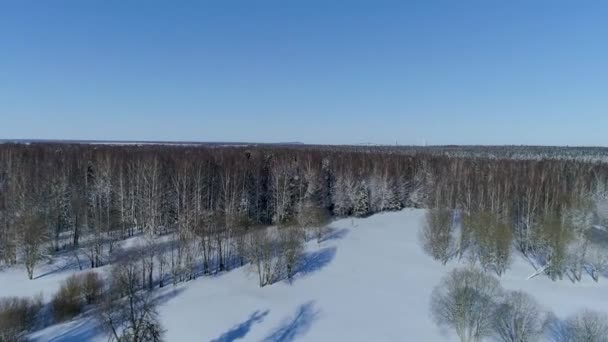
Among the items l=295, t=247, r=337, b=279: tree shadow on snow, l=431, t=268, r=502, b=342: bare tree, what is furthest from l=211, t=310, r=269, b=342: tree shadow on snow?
l=431, t=268, r=502, b=342: bare tree

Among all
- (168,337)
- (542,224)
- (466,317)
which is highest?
(542,224)

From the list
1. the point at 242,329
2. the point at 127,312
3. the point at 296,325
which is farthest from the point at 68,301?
the point at 296,325

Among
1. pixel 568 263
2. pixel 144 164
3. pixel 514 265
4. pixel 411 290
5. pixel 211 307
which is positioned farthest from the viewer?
pixel 144 164

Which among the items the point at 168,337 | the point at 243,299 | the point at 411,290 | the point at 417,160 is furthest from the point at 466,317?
the point at 417,160

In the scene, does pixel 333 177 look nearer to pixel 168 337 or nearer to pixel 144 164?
pixel 144 164

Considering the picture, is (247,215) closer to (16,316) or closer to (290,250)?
(290,250)

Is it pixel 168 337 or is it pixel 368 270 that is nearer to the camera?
pixel 168 337

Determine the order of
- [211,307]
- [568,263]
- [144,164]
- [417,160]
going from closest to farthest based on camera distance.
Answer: [211,307]
[568,263]
[144,164]
[417,160]
